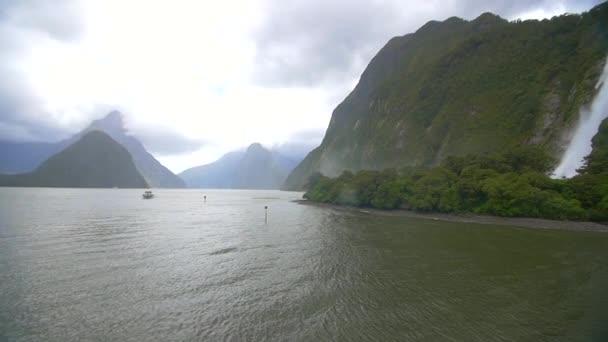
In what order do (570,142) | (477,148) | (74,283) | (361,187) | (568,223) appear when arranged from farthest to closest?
(477,148) → (361,187) → (570,142) → (568,223) → (74,283)

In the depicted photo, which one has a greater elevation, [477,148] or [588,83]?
[588,83]

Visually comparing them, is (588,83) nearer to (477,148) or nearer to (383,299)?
(477,148)

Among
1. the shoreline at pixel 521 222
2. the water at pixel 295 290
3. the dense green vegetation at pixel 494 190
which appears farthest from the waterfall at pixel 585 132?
the water at pixel 295 290

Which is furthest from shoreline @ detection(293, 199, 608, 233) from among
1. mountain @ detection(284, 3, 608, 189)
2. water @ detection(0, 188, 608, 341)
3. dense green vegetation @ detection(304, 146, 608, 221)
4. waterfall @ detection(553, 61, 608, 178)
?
mountain @ detection(284, 3, 608, 189)

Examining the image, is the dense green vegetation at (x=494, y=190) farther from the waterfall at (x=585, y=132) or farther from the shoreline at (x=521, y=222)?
the waterfall at (x=585, y=132)

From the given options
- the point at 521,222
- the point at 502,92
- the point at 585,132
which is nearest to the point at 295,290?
the point at 521,222

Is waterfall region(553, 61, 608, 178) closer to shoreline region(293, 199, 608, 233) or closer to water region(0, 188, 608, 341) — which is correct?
shoreline region(293, 199, 608, 233)

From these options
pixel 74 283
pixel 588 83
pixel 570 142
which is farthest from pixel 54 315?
pixel 588 83
